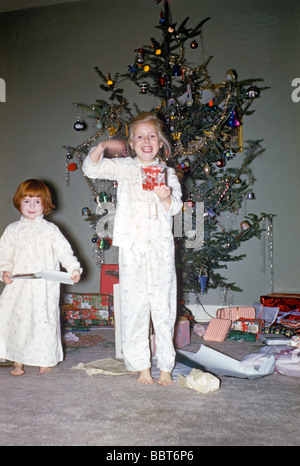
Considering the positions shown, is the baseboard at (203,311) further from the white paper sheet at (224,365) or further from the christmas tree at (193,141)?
the white paper sheet at (224,365)

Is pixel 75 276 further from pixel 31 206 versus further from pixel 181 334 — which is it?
pixel 181 334

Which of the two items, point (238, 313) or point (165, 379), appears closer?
point (165, 379)

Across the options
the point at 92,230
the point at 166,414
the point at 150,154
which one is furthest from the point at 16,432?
the point at 92,230

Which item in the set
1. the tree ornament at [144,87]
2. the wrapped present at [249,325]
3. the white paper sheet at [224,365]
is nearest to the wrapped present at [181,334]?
the white paper sheet at [224,365]

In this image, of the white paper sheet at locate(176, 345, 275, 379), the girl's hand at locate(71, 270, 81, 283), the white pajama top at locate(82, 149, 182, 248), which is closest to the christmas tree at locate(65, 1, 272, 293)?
the white paper sheet at locate(176, 345, 275, 379)

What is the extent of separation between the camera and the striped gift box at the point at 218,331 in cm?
272

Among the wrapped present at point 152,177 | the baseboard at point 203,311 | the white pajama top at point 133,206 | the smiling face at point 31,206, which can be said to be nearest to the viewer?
the wrapped present at point 152,177

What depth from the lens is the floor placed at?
126 cm

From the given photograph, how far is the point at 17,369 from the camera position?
1.99 meters

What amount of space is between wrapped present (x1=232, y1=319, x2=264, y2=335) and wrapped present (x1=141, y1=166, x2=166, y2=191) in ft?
4.89

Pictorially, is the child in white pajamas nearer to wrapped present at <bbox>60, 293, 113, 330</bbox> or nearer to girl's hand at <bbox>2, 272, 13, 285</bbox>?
girl's hand at <bbox>2, 272, 13, 285</bbox>

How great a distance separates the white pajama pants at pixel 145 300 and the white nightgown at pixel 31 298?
1.07 feet

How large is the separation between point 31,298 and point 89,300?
122 centimetres

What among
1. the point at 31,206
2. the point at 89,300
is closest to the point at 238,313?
the point at 89,300
